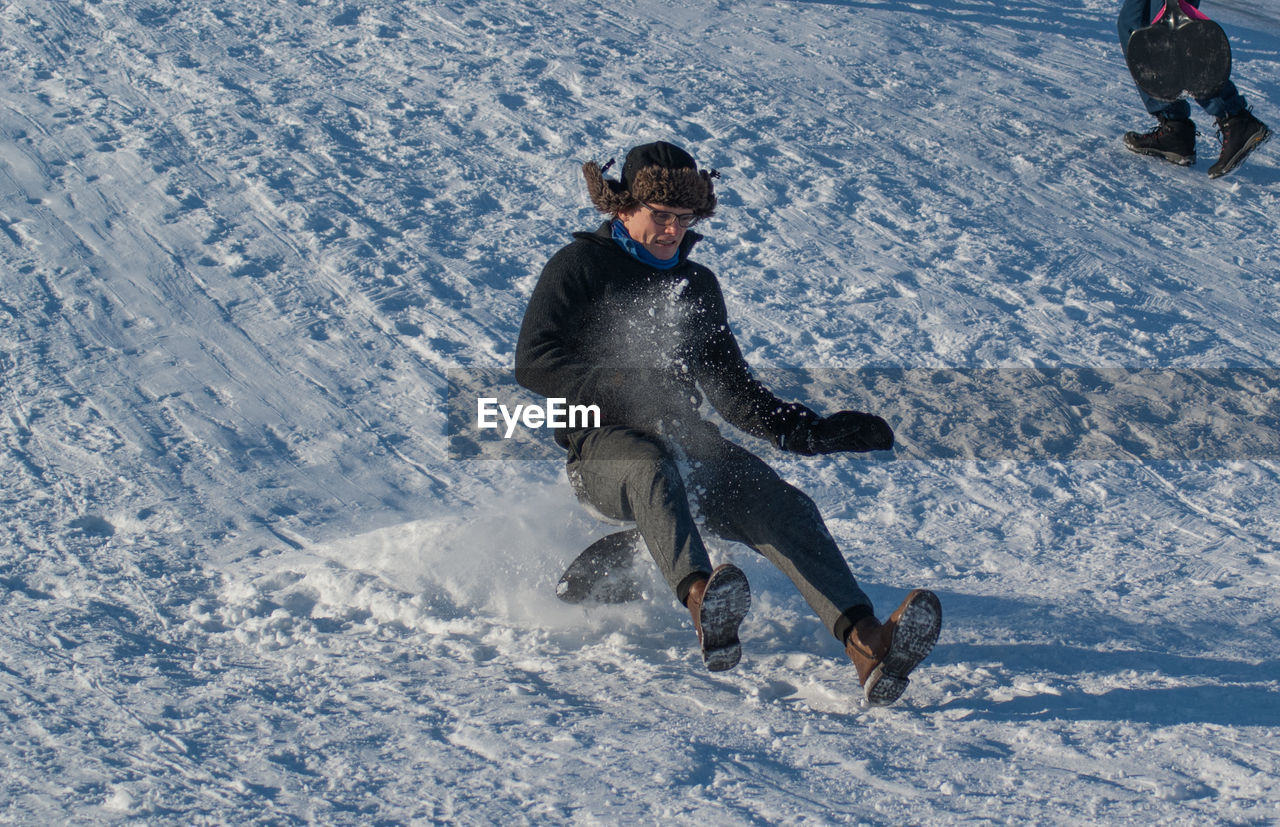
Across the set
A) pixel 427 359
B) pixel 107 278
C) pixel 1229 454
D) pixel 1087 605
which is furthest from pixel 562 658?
pixel 107 278

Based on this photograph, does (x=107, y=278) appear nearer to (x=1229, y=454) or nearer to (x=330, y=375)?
(x=330, y=375)

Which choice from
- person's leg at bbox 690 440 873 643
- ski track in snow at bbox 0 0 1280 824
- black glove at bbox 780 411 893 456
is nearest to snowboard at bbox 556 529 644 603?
ski track in snow at bbox 0 0 1280 824

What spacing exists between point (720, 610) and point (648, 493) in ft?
1.09

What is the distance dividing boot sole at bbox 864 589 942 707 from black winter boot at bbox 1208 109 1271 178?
14.9 feet

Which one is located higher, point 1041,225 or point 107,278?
point 1041,225

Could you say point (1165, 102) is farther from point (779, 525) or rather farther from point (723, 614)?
point (723, 614)

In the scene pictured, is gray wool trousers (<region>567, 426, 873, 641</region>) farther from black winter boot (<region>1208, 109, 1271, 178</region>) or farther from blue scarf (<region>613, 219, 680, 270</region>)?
black winter boot (<region>1208, 109, 1271, 178</region>)

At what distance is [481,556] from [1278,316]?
12.0ft

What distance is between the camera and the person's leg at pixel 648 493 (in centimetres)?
253

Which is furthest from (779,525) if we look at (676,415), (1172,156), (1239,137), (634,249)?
(1172,156)

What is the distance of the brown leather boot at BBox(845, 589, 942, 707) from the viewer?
2422 millimetres

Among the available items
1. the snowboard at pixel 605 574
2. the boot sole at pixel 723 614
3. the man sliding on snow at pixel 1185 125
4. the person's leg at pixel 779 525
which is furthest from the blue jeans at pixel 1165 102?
the boot sole at pixel 723 614

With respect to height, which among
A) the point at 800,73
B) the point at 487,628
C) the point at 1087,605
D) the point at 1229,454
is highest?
the point at 800,73

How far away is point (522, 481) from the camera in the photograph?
3.92 meters
